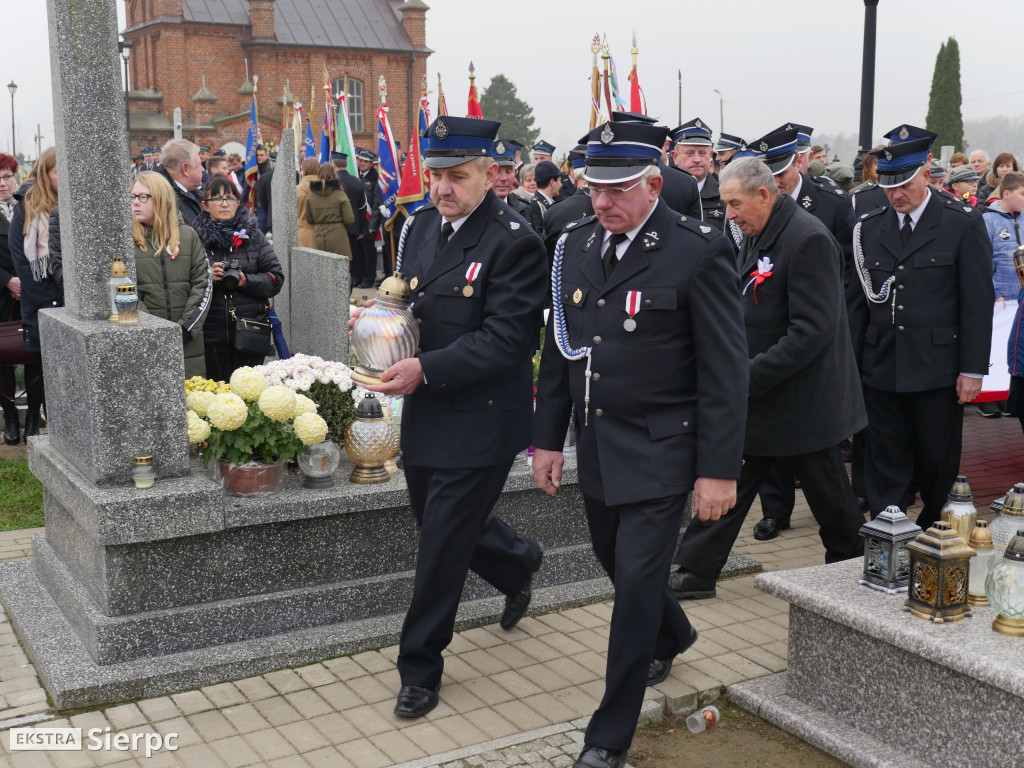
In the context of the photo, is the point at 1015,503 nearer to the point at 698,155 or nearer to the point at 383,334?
the point at 383,334

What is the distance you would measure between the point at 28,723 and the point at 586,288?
2.51 metres

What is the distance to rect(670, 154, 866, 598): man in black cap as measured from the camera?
4840 mm

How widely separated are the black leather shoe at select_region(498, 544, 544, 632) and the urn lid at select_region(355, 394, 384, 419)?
926 millimetres

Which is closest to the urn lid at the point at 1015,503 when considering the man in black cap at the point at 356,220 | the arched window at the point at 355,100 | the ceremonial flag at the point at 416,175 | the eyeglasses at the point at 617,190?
the eyeglasses at the point at 617,190

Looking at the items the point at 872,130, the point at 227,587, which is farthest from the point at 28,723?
the point at 872,130

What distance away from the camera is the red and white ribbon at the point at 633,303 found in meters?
3.59

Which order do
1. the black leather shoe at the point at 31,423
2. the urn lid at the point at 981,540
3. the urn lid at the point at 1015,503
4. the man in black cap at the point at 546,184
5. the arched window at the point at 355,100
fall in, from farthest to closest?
the arched window at the point at 355,100 < the man in black cap at the point at 546,184 < the black leather shoe at the point at 31,423 < the urn lid at the point at 1015,503 < the urn lid at the point at 981,540

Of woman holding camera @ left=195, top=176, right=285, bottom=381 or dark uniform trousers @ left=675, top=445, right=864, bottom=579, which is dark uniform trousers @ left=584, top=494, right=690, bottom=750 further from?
woman holding camera @ left=195, top=176, right=285, bottom=381

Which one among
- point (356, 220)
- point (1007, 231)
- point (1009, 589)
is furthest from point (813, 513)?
point (356, 220)

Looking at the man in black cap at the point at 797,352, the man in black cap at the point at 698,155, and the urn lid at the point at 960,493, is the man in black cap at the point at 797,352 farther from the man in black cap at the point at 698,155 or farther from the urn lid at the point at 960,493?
the man in black cap at the point at 698,155

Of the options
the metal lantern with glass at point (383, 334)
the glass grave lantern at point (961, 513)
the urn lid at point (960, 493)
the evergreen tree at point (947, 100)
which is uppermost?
the evergreen tree at point (947, 100)

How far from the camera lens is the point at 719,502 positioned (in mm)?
3570

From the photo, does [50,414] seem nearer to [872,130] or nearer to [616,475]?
[616,475]

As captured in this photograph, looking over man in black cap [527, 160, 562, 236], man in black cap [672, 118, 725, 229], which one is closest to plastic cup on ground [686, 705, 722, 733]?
Result: man in black cap [672, 118, 725, 229]
